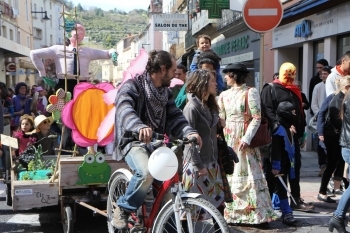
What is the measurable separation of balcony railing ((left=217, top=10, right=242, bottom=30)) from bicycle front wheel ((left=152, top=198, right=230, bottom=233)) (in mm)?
17498

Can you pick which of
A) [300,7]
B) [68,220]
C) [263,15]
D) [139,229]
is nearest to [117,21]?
[300,7]

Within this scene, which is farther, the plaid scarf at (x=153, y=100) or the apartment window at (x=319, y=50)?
the apartment window at (x=319, y=50)

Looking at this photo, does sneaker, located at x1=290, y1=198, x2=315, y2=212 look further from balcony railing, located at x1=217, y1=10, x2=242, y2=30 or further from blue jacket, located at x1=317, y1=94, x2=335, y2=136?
balcony railing, located at x1=217, y1=10, x2=242, y2=30

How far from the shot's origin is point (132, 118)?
4.24 metres

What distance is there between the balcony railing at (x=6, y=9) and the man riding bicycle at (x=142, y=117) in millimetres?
37806

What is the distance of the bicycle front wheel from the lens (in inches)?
154

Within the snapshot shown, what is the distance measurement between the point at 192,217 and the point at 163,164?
45 cm

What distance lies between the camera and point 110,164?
547cm

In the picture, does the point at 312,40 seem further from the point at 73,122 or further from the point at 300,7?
the point at 73,122

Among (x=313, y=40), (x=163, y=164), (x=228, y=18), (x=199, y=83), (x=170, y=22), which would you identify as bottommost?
(x=163, y=164)

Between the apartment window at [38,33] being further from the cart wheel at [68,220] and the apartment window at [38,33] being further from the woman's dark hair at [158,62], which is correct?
the woman's dark hair at [158,62]

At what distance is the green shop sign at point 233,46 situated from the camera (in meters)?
21.1

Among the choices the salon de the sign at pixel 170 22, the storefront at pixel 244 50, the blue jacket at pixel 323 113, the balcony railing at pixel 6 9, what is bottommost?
the blue jacket at pixel 323 113

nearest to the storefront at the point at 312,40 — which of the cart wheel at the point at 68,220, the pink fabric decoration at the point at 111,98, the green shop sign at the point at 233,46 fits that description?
the green shop sign at the point at 233,46
